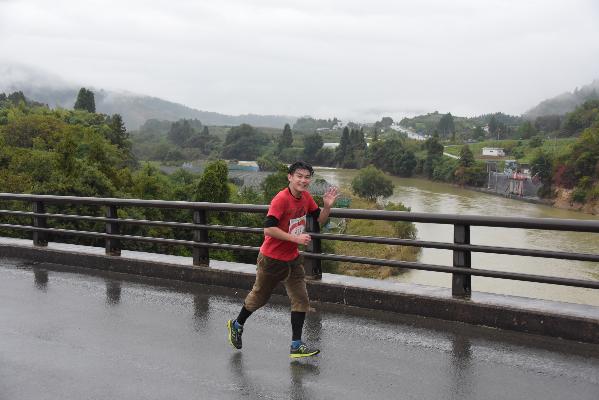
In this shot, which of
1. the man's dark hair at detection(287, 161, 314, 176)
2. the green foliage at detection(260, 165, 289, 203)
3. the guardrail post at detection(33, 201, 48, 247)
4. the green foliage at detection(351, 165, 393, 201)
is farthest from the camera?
the green foliage at detection(351, 165, 393, 201)

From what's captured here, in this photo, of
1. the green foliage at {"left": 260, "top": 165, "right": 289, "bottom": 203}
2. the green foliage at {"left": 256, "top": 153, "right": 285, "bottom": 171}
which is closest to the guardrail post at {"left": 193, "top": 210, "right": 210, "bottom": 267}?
the green foliage at {"left": 260, "top": 165, "right": 289, "bottom": 203}

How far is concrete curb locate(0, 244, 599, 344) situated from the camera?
585 cm

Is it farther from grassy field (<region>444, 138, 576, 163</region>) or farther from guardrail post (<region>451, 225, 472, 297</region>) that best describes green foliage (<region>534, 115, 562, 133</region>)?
guardrail post (<region>451, 225, 472, 297</region>)

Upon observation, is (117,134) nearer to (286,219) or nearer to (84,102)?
(84,102)

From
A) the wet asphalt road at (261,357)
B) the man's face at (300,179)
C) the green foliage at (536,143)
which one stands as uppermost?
the green foliage at (536,143)

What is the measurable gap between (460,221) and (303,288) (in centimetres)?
186

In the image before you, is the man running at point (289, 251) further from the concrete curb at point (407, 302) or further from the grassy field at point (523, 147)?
the grassy field at point (523, 147)

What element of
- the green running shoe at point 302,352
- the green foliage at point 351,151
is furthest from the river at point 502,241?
the green running shoe at point 302,352

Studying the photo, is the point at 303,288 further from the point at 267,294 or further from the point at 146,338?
the point at 146,338

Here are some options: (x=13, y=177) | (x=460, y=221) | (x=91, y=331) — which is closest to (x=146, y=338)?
(x=91, y=331)

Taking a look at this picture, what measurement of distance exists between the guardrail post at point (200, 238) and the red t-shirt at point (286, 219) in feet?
9.86

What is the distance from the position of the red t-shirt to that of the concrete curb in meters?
1.79

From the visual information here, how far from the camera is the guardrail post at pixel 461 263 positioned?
6.52 meters

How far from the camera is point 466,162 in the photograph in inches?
5315
